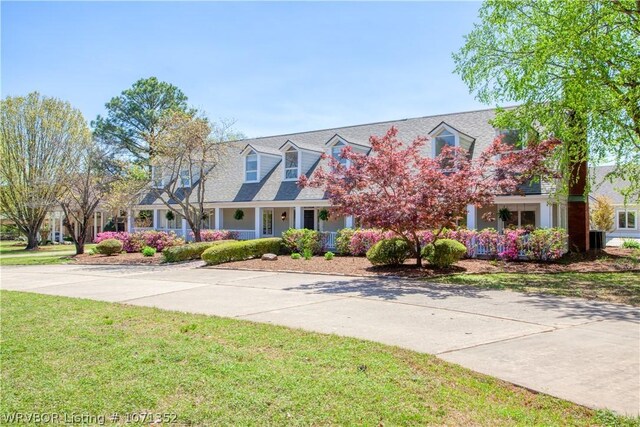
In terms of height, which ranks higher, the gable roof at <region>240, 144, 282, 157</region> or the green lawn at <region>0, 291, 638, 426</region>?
the gable roof at <region>240, 144, 282, 157</region>

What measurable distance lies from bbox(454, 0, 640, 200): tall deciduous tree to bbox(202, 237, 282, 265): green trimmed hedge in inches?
425

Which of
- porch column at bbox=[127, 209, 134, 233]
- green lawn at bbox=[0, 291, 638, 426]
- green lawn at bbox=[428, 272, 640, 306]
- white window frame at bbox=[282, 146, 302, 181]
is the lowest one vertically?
green lawn at bbox=[428, 272, 640, 306]

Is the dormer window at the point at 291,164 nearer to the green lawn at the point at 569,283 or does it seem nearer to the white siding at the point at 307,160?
the white siding at the point at 307,160

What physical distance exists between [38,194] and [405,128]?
24.3 metres

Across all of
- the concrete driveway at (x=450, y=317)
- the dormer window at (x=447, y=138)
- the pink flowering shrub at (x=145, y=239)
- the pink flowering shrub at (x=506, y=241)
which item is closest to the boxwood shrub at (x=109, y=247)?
the pink flowering shrub at (x=145, y=239)

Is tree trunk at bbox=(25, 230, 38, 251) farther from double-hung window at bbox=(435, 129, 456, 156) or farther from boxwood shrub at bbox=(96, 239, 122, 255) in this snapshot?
double-hung window at bbox=(435, 129, 456, 156)

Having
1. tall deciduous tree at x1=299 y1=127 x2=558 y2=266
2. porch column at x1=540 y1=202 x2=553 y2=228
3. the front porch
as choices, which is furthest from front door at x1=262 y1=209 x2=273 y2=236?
porch column at x1=540 y1=202 x2=553 y2=228

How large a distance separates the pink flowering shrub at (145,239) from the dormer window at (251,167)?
18.0 feet

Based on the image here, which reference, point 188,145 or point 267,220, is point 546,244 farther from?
point 267,220

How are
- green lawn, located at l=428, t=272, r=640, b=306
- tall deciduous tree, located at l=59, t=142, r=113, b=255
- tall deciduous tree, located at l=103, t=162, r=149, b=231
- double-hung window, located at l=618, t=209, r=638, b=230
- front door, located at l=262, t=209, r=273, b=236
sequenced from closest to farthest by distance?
1. green lawn, located at l=428, t=272, r=640, b=306
2. tall deciduous tree, located at l=103, t=162, r=149, b=231
3. tall deciduous tree, located at l=59, t=142, r=113, b=255
4. front door, located at l=262, t=209, r=273, b=236
5. double-hung window, located at l=618, t=209, r=638, b=230

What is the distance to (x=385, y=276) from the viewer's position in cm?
1424

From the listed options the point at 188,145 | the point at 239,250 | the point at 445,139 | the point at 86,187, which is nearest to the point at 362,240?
the point at 239,250

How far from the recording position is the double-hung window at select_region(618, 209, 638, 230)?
39438 millimetres

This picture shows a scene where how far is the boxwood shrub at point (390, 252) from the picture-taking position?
52.2ft
